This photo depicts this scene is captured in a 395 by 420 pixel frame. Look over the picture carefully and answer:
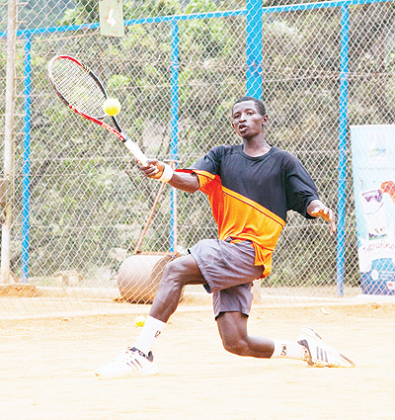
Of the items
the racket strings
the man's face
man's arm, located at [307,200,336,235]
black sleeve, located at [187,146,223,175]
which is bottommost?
man's arm, located at [307,200,336,235]

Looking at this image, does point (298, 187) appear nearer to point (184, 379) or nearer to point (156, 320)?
point (156, 320)

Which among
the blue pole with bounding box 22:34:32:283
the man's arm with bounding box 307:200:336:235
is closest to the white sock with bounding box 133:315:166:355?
the man's arm with bounding box 307:200:336:235

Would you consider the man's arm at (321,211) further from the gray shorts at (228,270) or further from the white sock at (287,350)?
the white sock at (287,350)

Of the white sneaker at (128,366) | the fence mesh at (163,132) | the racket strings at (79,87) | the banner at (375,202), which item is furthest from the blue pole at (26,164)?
the white sneaker at (128,366)

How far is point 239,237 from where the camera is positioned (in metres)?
3.92

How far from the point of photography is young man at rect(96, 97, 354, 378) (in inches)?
147

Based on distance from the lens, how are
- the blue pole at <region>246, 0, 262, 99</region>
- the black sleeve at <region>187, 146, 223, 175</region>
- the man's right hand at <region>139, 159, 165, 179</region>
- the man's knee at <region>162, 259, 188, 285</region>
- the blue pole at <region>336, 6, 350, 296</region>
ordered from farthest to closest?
the blue pole at <region>336, 6, 350, 296</region> → the blue pole at <region>246, 0, 262, 99</region> → the black sleeve at <region>187, 146, 223, 175</region> → the man's knee at <region>162, 259, 188, 285</region> → the man's right hand at <region>139, 159, 165, 179</region>

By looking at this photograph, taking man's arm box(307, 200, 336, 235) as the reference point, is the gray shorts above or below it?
below

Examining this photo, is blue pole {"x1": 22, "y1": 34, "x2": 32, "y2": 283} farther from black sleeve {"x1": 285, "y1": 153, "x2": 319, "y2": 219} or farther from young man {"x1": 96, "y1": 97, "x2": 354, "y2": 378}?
black sleeve {"x1": 285, "y1": 153, "x2": 319, "y2": 219}

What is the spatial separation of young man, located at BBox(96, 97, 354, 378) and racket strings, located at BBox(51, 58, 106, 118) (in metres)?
0.96

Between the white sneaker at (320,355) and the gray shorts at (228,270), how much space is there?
21.2 inches

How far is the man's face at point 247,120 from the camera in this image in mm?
4039

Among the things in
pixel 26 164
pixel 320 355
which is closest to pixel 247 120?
pixel 320 355

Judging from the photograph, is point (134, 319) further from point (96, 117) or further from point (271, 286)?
point (271, 286)
